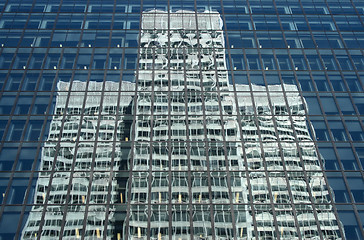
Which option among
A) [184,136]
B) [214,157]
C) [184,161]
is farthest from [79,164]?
[214,157]

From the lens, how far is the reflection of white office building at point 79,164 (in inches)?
1438

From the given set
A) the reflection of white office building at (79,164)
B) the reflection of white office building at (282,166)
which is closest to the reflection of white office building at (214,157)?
the reflection of white office building at (282,166)

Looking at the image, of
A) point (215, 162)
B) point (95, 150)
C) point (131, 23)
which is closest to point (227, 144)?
point (215, 162)

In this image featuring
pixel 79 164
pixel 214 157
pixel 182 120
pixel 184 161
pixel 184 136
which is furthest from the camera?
pixel 182 120

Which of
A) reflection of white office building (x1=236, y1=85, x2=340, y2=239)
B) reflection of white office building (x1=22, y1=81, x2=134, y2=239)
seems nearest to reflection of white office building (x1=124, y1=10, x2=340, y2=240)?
reflection of white office building (x1=236, y1=85, x2=340, y2=239)

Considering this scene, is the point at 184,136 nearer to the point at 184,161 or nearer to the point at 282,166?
the point at 184,161

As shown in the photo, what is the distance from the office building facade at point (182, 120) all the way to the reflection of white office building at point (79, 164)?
11 cm

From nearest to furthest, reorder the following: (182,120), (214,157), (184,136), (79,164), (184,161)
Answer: (79,164) < (184,161) < (214,157) < (184,136) < (182,120)

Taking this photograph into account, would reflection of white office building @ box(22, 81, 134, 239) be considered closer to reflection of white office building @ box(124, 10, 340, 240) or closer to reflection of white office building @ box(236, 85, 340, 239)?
reflection of white office building @ box(124, 10, 340, 240)

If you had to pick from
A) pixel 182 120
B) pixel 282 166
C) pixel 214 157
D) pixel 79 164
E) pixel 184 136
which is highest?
pixel 182 120

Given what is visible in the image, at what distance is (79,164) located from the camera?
132ft

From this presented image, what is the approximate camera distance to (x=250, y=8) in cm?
5597

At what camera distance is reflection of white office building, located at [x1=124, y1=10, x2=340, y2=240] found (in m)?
36.8

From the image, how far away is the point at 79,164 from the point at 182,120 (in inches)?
422
